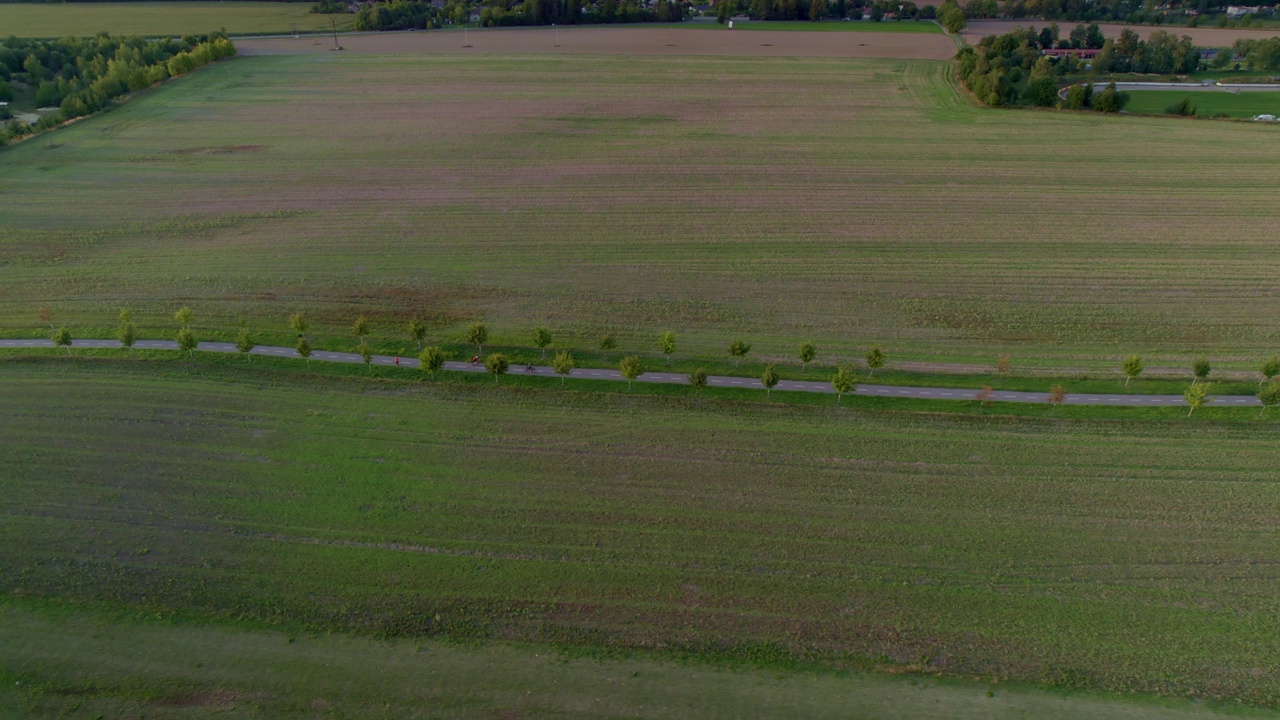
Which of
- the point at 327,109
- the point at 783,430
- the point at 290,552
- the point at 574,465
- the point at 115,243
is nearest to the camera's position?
the point at 290,552

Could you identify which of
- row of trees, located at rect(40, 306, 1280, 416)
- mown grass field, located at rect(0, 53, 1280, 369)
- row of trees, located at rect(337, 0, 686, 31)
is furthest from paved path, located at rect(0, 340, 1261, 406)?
row of trees, located at rect(337, 0, 686, 31)

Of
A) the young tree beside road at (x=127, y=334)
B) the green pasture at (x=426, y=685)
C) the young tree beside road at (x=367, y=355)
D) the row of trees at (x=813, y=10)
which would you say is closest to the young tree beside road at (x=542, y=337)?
the young tree beside road at (x=367, y=355)

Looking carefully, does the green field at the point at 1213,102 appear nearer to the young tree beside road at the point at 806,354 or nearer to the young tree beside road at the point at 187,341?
the young tree beside road at the point at 806,354

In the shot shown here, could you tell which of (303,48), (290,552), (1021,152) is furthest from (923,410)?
(303,48)

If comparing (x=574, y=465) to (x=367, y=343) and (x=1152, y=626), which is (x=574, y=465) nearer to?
(x=367, y=343)

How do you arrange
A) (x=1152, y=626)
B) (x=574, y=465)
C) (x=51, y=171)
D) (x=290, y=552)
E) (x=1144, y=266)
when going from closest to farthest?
(x=1152, y=626) < (x=290, y=552) < (x=574, y=465) < (x=1144, y=266) < (x=51, y=171)

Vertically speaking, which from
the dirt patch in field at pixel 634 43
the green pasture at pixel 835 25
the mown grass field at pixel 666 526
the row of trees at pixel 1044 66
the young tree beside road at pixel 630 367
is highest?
the green pasture at pixel 835 25

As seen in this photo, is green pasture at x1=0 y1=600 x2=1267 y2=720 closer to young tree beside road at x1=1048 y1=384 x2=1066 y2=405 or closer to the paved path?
young tree beside road at x1=1048 y1=384 x2=1066 y2=405
